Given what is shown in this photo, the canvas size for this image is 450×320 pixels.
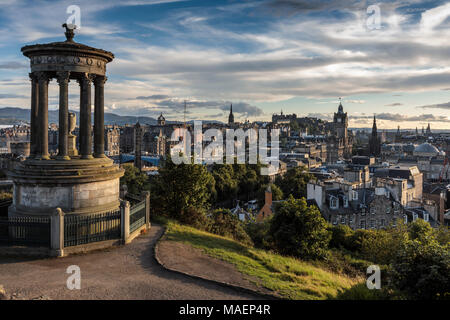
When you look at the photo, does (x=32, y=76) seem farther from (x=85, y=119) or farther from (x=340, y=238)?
(x=340, y=238)

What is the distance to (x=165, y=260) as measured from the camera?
13.6 m

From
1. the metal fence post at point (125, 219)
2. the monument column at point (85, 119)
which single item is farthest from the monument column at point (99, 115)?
the metal fence post at point (125, 219)

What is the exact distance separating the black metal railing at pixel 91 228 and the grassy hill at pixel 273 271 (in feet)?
7.97

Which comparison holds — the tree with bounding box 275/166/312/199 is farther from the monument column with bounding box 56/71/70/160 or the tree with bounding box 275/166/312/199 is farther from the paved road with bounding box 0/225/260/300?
the paved road with bounding box 0/225/260/300

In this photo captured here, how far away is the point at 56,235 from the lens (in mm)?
13977

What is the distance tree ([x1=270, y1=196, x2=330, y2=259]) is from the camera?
2064 cm

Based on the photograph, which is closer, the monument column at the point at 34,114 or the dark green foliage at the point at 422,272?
the dark green foliage at the point at 422,272

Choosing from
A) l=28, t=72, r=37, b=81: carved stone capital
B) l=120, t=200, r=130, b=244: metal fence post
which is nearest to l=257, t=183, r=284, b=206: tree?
l=120, t=200, r=130, b=244: metal fence post

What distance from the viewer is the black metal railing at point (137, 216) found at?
1666 cm

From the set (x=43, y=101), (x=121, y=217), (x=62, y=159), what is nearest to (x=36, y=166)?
(x=62, y=159)

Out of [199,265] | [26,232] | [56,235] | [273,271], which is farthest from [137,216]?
[273,271]

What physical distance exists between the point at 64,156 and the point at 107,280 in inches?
284

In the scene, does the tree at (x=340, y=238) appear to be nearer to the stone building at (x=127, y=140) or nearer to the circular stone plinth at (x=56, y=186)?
the circular stone plinth at (x=56, y=186)
